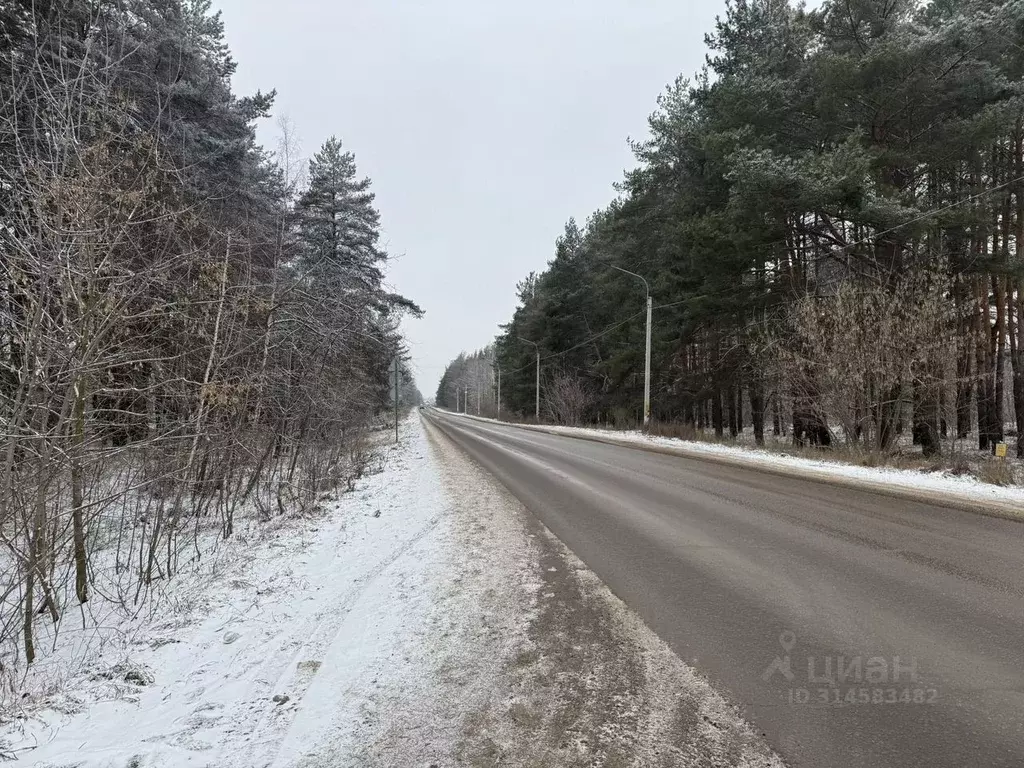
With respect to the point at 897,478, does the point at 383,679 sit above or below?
below

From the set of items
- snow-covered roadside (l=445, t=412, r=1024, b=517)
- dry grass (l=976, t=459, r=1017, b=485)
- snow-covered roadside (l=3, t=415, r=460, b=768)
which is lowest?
snow-covered roadside (l=3, t=415, r=460, b=768)

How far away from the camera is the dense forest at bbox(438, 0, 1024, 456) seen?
44.7ft

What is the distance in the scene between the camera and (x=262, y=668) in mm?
3365

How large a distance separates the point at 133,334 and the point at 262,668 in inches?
162

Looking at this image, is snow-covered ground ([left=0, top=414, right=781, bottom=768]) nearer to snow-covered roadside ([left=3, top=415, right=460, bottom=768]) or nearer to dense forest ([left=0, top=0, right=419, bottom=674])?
snow-covered roadside ([left=3, top=415, right=460, bottom=768])

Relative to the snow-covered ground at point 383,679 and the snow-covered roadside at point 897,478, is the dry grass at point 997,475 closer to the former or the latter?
the snow-covered roadside at point 897,478

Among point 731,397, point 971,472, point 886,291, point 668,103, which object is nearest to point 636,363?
point 731,397

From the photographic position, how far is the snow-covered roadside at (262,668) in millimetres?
2611

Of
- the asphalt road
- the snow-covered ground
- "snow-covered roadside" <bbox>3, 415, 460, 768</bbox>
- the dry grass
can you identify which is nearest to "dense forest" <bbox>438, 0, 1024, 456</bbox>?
the dry grass

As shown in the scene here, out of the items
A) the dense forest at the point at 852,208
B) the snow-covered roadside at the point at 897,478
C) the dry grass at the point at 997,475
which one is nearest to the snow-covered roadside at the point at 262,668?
the snow-covered roadside at the point at 897,478

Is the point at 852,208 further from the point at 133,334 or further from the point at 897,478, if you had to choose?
the point at 133,334

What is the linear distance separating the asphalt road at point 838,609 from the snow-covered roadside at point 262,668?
187 cm

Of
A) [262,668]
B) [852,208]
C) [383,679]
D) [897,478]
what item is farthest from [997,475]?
[262,668]

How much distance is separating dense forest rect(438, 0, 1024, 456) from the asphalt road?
700 cm
